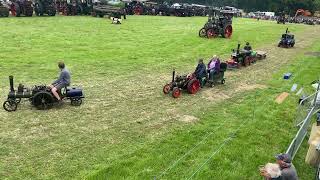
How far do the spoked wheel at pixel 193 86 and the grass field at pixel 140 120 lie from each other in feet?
1.09

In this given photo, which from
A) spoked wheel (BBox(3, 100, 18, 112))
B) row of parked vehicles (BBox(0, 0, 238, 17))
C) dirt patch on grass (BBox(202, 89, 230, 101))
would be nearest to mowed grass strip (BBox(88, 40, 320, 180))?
dirt patch on grass (BBox(202, 89, 230, 101))

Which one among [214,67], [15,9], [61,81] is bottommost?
[61,81]

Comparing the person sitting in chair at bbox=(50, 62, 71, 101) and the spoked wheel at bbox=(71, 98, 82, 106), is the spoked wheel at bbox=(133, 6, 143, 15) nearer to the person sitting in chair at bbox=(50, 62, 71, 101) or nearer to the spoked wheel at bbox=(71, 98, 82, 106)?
the spoked wheel at bbox=(71, 98, 82, 106)

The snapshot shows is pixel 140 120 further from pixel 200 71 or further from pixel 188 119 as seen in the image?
pixel 200 71

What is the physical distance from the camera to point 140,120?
13133 millimetres

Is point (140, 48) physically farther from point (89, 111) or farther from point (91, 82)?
point (89, 111)

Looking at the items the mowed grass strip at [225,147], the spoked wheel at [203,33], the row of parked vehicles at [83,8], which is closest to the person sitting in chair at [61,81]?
the mowed grass strip at [225,147]

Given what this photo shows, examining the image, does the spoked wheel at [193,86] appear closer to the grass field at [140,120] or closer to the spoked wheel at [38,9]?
the grass field at [140,120]

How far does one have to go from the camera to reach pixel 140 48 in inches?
1032

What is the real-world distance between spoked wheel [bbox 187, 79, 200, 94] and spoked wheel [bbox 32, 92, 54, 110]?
5671mm

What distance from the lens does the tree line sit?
87.4 metres

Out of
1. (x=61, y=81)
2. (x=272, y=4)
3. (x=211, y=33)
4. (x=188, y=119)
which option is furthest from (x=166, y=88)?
(x=272, y=4)

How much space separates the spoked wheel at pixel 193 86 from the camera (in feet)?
53.3

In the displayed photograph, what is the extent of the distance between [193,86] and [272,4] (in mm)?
82672
